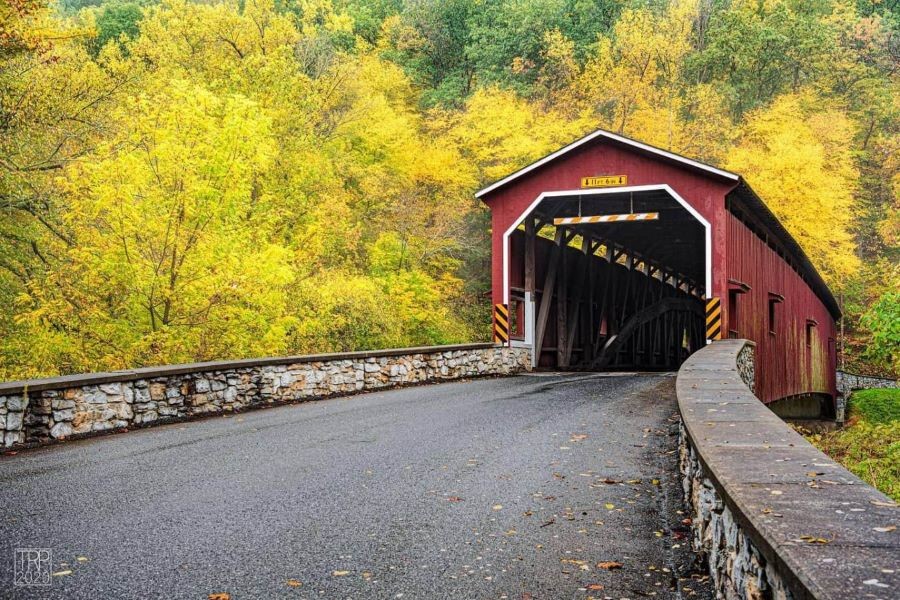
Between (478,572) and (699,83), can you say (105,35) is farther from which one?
(478,572)

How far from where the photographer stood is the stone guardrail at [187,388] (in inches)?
286

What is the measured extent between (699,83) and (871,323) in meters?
18.5

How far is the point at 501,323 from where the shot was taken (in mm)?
16797

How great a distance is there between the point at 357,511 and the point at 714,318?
11587mm

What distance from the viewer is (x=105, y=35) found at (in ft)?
135

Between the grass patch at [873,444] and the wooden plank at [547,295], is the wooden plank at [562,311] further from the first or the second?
the grass patch at [873,444]

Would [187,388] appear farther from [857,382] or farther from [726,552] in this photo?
[857,382]

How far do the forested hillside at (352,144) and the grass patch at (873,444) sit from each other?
6.34 ft

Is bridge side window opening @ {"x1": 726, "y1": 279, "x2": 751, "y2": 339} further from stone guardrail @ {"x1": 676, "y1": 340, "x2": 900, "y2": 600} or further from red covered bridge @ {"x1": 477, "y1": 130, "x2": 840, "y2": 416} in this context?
stone guardrail @ {"x1": 676, "y1": 340, "x2": 900, "y2": 600}

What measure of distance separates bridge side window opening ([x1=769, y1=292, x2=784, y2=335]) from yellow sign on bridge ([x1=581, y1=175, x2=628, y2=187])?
19.1ft

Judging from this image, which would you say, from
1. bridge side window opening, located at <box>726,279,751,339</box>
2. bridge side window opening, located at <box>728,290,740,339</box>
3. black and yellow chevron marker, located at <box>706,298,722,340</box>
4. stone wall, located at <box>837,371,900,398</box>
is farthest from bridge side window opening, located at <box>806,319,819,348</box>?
stone wall, located at <box>837,371,900,398</box>

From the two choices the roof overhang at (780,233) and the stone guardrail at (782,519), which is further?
the roof overhang at (780,233)

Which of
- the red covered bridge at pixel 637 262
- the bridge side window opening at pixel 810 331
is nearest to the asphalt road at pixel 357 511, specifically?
the red covered bridge at pixel 637 262

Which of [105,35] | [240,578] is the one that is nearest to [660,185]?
[240,578]
